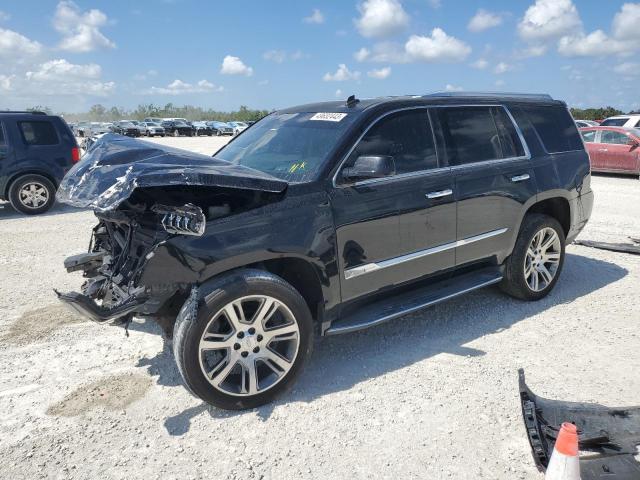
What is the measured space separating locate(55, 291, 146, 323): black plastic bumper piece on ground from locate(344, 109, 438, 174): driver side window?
5.79 feet

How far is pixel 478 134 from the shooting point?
4316 millimetres

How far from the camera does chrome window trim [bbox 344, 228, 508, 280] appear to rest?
350 cm

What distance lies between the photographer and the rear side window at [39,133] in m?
9.58

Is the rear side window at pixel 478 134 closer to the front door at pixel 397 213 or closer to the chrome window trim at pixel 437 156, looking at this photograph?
the chrome window trim at pixel 437 156

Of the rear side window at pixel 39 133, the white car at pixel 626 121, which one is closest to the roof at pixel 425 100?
the rear side window at pixel 39 133

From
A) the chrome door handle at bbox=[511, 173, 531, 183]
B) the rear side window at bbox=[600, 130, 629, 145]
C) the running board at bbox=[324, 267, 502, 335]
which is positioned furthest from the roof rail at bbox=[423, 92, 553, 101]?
the rear side window at bbox=[600, 130, 629, 145]

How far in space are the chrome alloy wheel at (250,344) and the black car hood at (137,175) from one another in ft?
2.40

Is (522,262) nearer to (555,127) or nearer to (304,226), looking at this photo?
(555,127)

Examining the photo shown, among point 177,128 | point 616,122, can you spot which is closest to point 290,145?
point 616,122

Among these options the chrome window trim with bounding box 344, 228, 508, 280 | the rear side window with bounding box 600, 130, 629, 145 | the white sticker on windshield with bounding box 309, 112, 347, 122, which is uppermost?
the white sticker on windshield with bounding box 309, 112, 347, 122

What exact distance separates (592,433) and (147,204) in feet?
9.55

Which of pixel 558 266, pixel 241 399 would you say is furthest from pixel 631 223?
pixel 241 399

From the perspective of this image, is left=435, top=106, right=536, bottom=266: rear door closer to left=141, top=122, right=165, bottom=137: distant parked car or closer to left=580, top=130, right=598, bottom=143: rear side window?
left=580, top=130, right=598, bottom=143: rear side window

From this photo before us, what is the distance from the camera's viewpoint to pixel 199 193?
3139 mm
